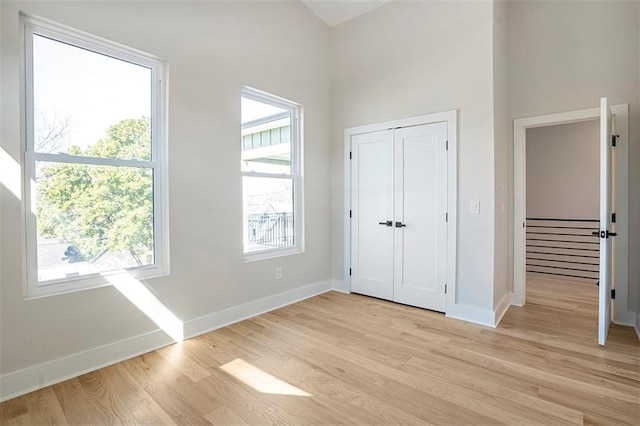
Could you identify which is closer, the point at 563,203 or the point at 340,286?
the point at 340,286

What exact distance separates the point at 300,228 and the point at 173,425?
8.46 feet

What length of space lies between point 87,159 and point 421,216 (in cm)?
320

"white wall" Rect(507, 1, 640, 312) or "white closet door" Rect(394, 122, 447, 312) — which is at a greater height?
"white wall" Rect(507, 1, 640, 312)

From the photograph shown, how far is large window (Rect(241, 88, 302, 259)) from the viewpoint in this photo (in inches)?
136

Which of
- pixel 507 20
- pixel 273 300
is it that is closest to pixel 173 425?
pixel 273 300

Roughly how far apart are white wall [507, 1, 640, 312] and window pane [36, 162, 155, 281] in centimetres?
401

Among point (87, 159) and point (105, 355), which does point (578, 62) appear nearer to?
point (87, 159)

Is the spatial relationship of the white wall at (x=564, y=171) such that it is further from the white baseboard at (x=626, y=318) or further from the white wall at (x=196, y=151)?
the white wall at (x=196, y=151)

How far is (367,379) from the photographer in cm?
218

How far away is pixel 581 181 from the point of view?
5.46 meters

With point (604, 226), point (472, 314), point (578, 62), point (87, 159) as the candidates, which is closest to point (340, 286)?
point (472, 314)

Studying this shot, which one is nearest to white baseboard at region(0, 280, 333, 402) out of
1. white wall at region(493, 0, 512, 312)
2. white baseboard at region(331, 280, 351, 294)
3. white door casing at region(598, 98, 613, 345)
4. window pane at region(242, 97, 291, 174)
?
white baseboard at region(331, 280, 351, 294)

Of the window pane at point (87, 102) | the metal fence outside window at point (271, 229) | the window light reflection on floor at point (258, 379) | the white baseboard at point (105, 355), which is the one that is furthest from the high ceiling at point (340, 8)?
the window light reflection on floor at point (258, 379)

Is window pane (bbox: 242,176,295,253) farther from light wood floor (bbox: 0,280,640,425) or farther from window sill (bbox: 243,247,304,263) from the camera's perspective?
light wood floor (bbox: 0,280,640,425)
